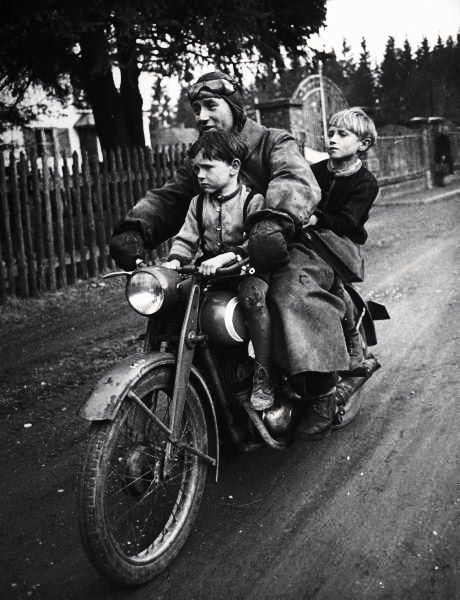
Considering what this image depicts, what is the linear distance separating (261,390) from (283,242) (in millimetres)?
695

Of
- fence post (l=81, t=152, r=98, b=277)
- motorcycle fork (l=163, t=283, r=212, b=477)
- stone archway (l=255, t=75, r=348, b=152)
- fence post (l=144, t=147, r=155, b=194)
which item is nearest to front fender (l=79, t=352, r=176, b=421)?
motorcycle fork (l=163, t=283, r=212, b=477)

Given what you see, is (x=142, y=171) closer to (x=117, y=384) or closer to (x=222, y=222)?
(x=222, y=222)

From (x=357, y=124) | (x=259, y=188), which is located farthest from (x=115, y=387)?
(x=357, y=124)

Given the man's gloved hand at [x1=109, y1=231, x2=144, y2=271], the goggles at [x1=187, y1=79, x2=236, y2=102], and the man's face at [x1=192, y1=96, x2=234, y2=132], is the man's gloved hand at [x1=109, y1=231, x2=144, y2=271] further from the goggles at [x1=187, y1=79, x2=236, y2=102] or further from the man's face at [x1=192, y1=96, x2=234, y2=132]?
the goggles at [x1=187, y1=79, x2=236, y2=102]

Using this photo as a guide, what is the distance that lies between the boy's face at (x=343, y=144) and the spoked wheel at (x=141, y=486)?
1897mm

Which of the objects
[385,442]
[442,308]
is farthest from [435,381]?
[442,308]

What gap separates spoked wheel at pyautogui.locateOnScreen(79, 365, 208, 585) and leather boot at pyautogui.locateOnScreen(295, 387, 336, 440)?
1.83 ft

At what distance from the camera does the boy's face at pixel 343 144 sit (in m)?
3.93

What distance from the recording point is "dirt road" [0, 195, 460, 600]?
8.05 feet

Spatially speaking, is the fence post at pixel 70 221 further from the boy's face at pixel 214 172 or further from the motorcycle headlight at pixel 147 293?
the motorcycle headlight at pixel 147 293

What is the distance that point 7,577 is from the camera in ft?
8.38

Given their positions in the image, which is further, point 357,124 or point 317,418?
point 357,124

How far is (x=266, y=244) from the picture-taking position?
2.72 metres

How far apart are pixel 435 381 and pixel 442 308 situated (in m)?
2.06
